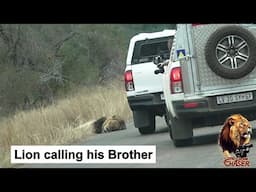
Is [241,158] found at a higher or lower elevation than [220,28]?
lower

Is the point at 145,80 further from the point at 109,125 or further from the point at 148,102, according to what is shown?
the point at 109,125

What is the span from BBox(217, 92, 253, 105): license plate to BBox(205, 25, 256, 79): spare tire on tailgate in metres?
0.33

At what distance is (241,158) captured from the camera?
392 inches

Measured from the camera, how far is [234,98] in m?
11.6

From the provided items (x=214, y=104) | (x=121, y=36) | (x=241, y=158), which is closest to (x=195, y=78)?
(x=214, y=104)

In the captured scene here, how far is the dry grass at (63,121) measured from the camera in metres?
16.3

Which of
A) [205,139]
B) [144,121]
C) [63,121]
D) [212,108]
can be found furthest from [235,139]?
[63,121]

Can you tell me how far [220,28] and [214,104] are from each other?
3.75ft

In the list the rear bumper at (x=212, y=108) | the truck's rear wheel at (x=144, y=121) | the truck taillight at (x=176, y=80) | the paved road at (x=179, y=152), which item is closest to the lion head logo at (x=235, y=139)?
the paved road at (x=179, y=152)

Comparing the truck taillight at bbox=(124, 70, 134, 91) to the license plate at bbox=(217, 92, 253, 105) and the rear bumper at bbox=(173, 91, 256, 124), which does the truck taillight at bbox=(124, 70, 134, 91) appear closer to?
the rear bumper at bbox=(173, 91, 256, 124)
